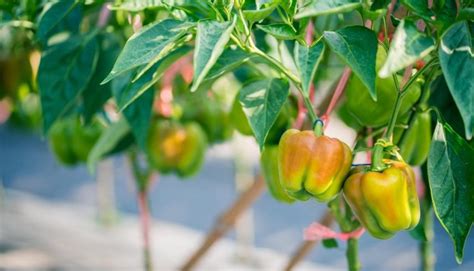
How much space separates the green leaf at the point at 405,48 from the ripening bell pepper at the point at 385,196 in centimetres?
13

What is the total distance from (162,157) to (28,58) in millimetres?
272

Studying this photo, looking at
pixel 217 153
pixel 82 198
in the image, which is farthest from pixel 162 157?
pixel 217 153

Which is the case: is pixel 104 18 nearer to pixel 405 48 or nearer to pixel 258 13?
pixel 258 13

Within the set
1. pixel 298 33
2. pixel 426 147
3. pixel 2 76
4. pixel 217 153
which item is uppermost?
pixel 298 33

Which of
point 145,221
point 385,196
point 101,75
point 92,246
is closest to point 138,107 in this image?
point 101,75

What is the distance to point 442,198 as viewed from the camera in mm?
510

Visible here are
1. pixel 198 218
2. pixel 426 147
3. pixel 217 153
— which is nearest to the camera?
pixel 426 147

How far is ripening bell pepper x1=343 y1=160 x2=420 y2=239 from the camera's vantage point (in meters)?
0.52

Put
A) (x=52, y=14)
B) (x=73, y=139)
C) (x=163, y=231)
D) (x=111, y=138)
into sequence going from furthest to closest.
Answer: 1. (x=163, y=231)
2. (x=73, y=139)
3. (x=111, y=138)
4. (x=52, y=14)

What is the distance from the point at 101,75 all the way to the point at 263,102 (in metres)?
0.27

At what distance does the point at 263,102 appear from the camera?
0.57m

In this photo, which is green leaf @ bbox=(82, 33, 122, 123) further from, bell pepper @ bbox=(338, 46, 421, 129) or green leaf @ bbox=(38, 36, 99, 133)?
bell pepper @ bbox=(338, 46, 421, 129)

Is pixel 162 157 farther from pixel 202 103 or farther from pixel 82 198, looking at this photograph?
pixel 82 198

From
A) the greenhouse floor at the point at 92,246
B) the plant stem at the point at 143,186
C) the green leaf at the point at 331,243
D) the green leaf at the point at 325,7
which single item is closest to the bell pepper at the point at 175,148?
the plant stem at the point at 143,186
